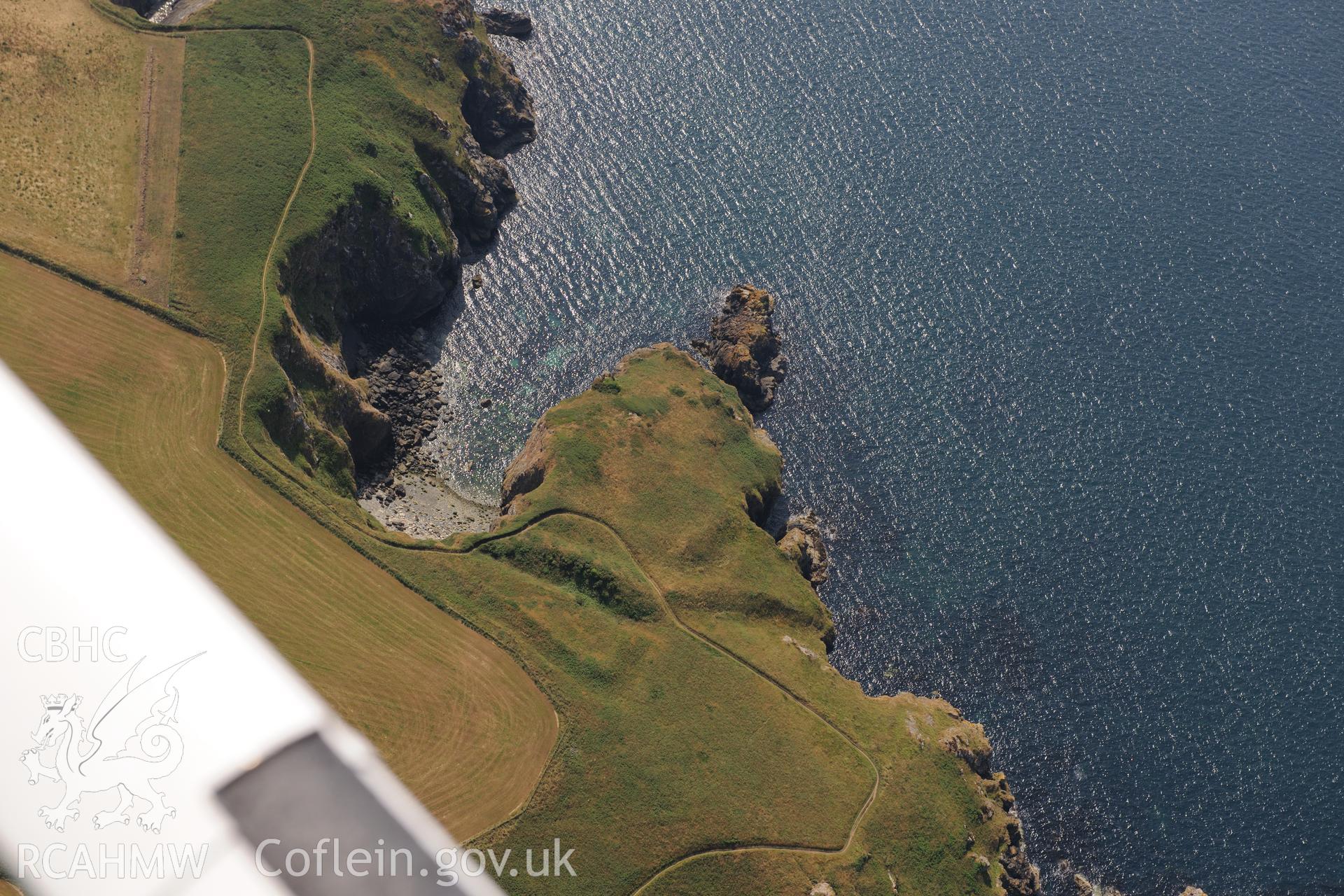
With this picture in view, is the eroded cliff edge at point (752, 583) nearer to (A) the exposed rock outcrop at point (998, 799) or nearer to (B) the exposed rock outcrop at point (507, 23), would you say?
(A) the exposed rock outcrop at point (998, 799)

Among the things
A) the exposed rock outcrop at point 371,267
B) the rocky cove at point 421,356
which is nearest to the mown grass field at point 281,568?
the rocky cove at point 421,356

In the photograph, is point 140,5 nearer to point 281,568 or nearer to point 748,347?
point 281,568

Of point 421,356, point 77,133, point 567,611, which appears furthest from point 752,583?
point 77,133

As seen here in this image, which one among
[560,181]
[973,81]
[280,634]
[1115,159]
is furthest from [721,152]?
[280,634]

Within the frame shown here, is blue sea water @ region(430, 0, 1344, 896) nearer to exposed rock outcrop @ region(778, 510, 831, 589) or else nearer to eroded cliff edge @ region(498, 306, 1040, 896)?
exposed rock outcrop @ region(778, 510, 831, 589)

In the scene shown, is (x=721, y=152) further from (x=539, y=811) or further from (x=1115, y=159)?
(x=539, y=811)
